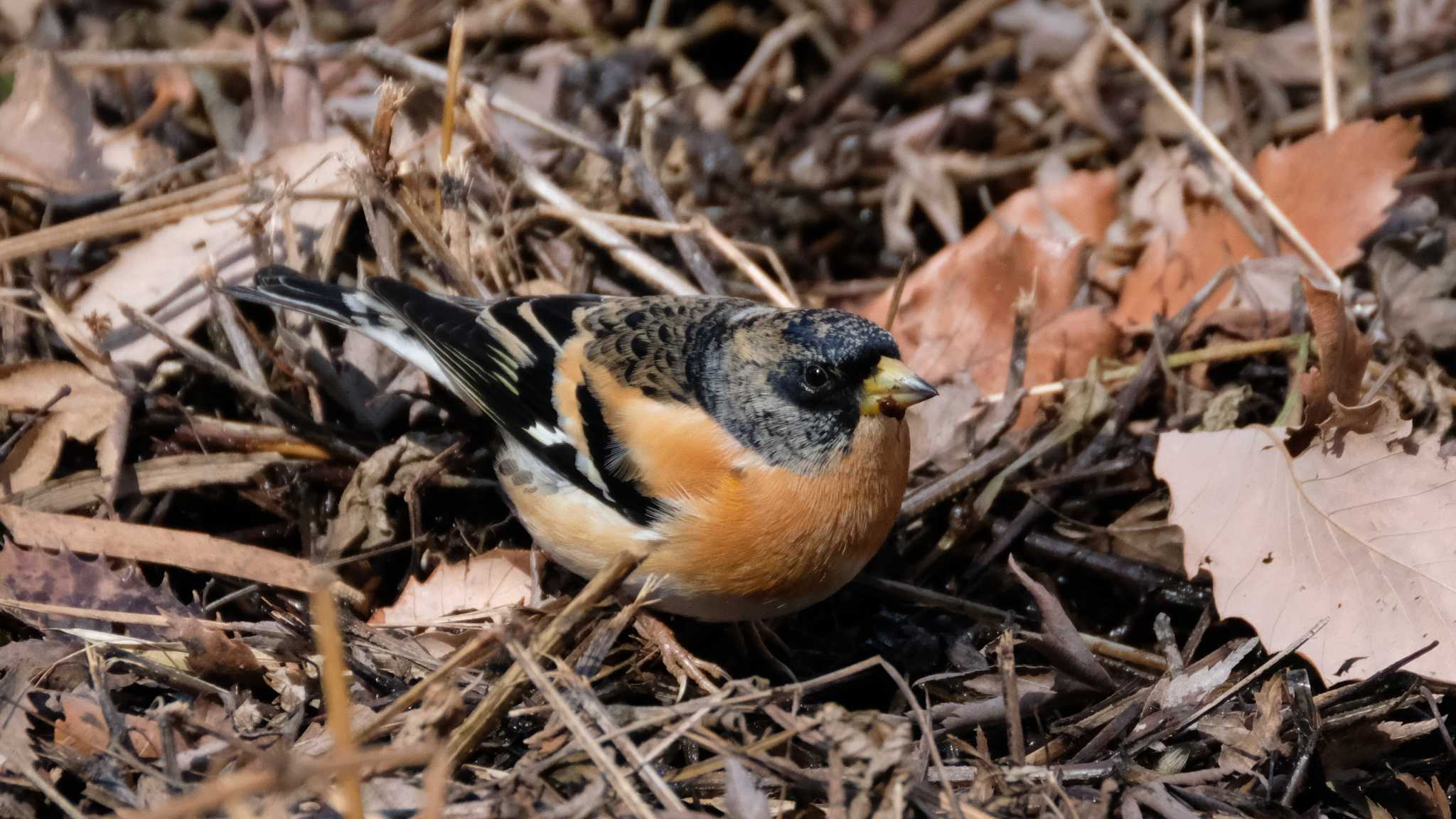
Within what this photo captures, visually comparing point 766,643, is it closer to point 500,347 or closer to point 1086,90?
point 500,347

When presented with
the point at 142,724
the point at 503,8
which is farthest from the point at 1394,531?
the point at 503,8

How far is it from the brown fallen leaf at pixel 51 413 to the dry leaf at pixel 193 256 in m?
0.16

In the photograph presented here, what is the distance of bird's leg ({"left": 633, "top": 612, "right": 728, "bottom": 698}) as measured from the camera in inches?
111

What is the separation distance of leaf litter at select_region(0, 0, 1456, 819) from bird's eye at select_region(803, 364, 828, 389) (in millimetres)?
606

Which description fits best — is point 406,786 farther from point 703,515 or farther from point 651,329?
point 651,329

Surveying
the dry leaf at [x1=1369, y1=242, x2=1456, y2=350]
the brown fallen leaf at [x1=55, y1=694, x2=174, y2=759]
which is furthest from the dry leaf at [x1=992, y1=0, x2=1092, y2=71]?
the brown fallen leaf at [x1=55, y1=694, x2=174, y2=759]

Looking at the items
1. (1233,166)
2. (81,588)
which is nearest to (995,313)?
(1233,166)

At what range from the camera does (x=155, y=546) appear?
2826 millimetres

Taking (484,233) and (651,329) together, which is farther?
(484,233)

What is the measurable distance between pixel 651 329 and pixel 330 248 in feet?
3.54

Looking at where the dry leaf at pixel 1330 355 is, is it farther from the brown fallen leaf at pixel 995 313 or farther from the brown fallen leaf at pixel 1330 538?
the brown fallen leaf at pixel 995 313

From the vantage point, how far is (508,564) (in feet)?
9.78

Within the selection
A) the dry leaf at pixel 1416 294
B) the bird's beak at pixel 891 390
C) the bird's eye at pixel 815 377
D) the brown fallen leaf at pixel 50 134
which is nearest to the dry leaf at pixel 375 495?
the bird's eye at pixel 815 377

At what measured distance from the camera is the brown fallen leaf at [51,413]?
2.94 metres
